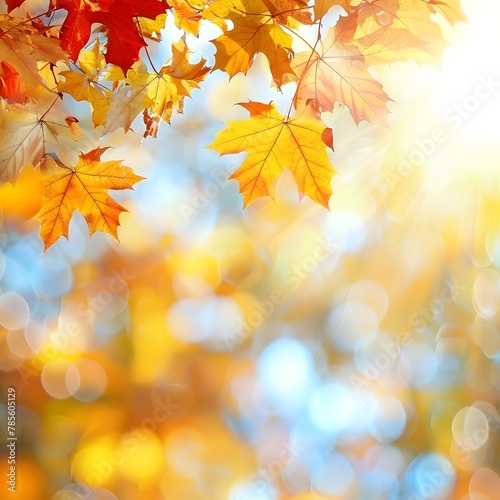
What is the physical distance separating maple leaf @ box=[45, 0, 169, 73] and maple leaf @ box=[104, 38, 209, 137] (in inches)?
4.4

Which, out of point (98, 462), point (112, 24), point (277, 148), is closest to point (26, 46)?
point (112, 24)

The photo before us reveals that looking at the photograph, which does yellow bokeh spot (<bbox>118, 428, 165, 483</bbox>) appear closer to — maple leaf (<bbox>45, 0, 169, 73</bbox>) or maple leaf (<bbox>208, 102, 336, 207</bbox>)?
maple leaf (<bbox>208, 102, 336, 207</bbox>)

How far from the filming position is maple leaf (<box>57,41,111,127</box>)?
0.63 metres

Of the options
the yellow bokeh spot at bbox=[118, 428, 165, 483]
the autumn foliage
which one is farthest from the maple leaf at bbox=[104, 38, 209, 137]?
the yellow bokeh spot at bbox=[118, 428, 165, 483]

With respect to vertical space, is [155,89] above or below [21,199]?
above

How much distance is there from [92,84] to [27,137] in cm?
12

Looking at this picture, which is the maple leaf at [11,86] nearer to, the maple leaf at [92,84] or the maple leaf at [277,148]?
the maple leaf at [92,84]

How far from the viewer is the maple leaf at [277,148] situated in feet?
1.96

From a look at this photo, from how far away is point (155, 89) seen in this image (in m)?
0.66

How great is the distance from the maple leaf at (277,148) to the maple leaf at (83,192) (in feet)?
0.50

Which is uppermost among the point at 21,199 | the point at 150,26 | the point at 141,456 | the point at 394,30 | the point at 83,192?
the point at 394,30

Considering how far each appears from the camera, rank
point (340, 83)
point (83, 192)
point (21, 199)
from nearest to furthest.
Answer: point (340, 83) → point (83, 192) → point (21, 199)

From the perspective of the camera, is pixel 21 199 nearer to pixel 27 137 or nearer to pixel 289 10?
pixel 27 137

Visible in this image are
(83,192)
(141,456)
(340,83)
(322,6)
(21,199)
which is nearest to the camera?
(322,6)
